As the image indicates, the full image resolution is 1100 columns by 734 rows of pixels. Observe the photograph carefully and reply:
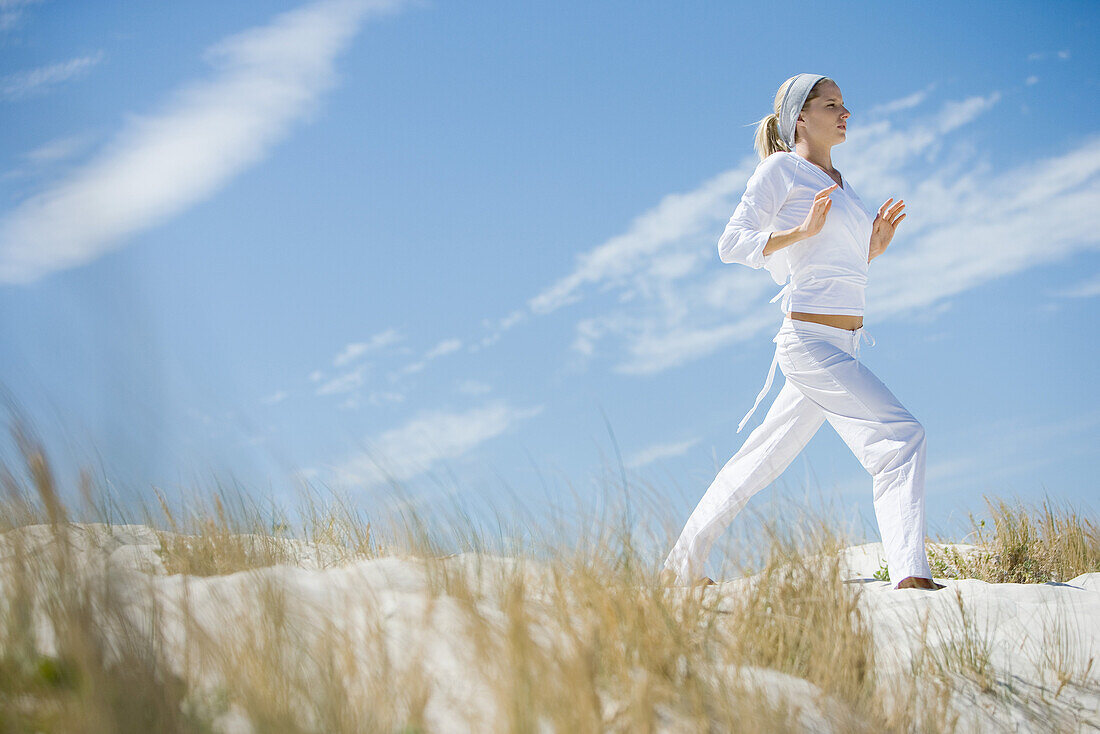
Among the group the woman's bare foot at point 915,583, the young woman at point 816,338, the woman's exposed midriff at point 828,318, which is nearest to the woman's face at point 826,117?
the young woman at point 816,338

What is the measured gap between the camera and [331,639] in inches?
87.6

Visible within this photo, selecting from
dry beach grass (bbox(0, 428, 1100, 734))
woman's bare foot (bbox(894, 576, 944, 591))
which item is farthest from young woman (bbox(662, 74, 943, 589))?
dry beach grass (bbox(0, 428, 1100, 734))

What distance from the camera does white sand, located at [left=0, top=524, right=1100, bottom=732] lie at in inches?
89.6

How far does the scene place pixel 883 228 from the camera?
512cm

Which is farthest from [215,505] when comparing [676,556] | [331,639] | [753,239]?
[753,239]

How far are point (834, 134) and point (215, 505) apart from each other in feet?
12.6

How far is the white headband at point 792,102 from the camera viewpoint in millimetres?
4902

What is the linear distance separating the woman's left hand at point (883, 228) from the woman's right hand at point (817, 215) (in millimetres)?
726

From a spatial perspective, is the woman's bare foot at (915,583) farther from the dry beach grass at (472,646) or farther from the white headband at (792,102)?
the white headband at (792,102)

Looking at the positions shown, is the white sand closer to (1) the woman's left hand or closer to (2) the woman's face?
(1) the woman's left hand

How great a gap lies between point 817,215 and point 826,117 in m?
0.79

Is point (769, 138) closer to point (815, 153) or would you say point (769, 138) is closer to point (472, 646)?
point (815, 153)

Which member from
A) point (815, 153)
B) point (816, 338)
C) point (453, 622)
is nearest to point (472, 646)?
point (453, 622)

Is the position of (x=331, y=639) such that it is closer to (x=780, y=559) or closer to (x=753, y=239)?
(x=780, y=559)
